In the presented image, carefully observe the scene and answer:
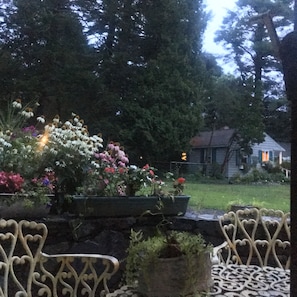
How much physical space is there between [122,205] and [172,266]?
1.42m

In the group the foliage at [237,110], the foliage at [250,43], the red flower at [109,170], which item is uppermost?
the foliage at [250,43]

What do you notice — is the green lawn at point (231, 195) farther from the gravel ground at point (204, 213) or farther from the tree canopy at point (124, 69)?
the tree canopy at point (124, 69)

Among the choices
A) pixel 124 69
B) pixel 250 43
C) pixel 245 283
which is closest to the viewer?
pixel 245 283

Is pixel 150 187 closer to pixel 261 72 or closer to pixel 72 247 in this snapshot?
pixel 72 247

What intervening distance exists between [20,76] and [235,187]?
2165 mm

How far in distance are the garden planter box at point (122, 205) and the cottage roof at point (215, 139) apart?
3.20 feet

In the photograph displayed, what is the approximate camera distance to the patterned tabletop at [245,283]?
109cm

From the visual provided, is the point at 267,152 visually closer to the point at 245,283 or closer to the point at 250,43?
the point at 250,43

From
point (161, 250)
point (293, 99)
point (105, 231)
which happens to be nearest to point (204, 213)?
point (105, 231)

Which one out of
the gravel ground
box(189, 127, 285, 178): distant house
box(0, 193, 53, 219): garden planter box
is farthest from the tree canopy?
box(0, 193, 53, 219): garden planter box

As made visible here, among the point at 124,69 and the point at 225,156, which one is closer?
the point at 225,156

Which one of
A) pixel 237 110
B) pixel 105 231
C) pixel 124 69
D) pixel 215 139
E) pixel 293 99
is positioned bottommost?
pixel 105 231

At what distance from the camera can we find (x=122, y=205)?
2.36 meters

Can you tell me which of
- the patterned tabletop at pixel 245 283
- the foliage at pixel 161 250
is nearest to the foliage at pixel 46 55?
the patterned tabletop at pixel 245 283
